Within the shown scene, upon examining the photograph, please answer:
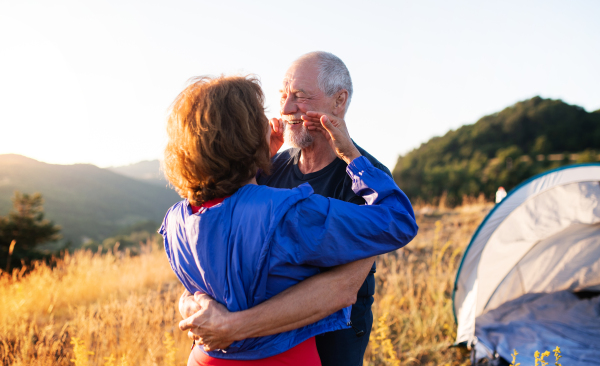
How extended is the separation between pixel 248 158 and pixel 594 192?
4.70 metres

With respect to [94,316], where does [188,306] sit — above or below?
above

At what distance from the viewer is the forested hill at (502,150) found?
3150cm

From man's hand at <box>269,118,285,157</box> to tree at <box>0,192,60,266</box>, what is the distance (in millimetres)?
13873

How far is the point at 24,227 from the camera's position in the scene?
13.2 meters

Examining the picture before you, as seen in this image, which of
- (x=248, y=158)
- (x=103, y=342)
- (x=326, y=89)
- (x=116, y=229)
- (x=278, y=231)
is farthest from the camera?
(x=116, y=229)

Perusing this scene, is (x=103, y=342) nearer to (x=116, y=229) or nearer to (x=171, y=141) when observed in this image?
(x=171, y=141)

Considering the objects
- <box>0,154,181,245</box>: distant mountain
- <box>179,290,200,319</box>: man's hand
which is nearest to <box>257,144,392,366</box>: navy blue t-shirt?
<box>179,290,200,319</box>: man's hand

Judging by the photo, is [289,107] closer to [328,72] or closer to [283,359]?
[328,72]

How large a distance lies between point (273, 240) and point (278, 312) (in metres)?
0.25

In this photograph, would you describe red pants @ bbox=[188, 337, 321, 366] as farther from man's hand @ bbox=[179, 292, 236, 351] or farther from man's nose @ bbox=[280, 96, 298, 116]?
man's nose @ bbox=[280, 96, 298, 116]

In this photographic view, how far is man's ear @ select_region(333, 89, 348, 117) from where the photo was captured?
2.27 m

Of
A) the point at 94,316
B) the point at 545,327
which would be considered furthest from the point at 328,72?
the point at 545,327

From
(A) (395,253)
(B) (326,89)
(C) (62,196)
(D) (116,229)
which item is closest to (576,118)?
(A) (395,253)

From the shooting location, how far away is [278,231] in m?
1.12
